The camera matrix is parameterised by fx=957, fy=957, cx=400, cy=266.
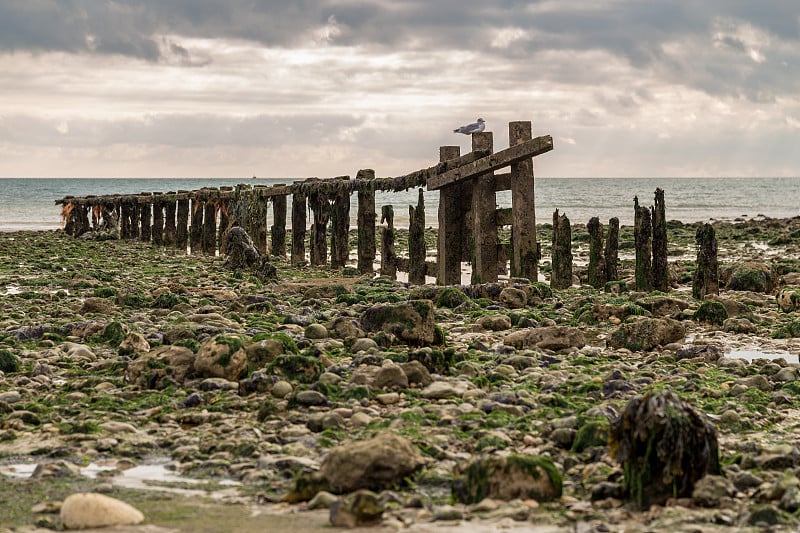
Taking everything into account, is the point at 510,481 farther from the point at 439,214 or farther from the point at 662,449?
the point at 439,214

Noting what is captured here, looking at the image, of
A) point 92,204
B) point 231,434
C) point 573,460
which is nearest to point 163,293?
point 231,434

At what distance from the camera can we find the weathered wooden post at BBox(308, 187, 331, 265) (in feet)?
64.9

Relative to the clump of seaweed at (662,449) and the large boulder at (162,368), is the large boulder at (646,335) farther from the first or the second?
the clump of seaweed at (662,449)

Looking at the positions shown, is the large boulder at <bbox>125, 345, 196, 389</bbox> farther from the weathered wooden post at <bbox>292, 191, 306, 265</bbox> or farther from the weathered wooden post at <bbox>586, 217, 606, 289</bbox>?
the weathered wooden post at <bbox>292, 191, 306, 265</bbox>

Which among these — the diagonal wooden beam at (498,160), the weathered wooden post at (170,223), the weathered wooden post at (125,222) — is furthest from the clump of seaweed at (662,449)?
the weathered wooden post at (125,222)

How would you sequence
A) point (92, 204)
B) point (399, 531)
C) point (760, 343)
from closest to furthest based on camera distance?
point (399, 531), point (760, 343), point (92, 204)

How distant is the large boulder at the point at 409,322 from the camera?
885 cm

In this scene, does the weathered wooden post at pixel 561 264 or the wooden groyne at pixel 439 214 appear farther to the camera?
the weathered wooden post at pixel 561 264

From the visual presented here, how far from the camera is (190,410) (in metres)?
6.78

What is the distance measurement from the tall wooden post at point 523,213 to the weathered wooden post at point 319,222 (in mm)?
6603

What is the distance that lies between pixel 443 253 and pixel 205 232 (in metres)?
13.2

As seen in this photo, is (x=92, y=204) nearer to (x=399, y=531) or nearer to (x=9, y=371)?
(x=9, y=371)

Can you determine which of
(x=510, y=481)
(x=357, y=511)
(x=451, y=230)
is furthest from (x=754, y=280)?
(x=357, y=511)

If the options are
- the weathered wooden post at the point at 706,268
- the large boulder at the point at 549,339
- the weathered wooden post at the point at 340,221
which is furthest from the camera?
the weathered wooden post at the point at 340,221
